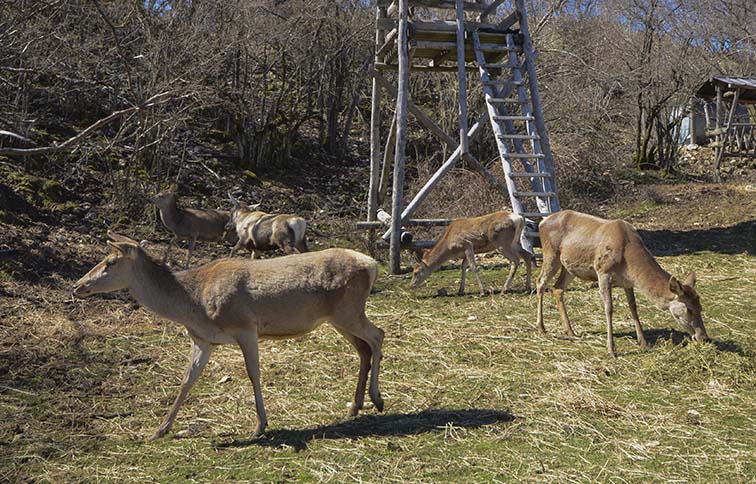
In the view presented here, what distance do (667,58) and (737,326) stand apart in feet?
54.9

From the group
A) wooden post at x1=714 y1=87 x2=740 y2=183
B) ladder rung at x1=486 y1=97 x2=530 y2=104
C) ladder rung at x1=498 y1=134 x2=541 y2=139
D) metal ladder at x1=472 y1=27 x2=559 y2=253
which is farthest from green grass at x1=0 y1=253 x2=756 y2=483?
wooden post at x1=714 y1=87 x2=740 y2=183

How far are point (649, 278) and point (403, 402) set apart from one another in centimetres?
321

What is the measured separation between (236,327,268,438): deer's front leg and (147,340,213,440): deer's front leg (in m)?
0.38

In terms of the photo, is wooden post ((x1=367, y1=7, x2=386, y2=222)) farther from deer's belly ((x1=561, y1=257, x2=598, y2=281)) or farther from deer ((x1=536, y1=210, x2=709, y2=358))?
deer's belly ((x1=561, y1=257, x2=598, y2=281))

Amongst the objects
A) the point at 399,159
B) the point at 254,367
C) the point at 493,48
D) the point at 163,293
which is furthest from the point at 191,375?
the point at 493,48

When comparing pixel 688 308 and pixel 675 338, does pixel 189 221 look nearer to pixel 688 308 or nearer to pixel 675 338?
pixel 675 338

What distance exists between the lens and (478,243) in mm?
12664

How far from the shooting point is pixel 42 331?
9.37 meters

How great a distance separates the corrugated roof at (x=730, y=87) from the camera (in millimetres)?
23175

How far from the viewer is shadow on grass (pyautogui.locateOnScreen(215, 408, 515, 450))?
20.8 feet

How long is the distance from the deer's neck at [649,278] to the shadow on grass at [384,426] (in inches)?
105

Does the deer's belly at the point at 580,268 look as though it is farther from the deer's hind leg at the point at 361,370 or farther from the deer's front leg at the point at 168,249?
the deer's front leg at the point at 168,249

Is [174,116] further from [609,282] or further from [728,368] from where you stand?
[728,368]

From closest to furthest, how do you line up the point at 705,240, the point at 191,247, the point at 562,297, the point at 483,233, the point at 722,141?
the point at 562,297
the point at 483,233
the point at 191,247
the point at 705,240
the point at 722,141
